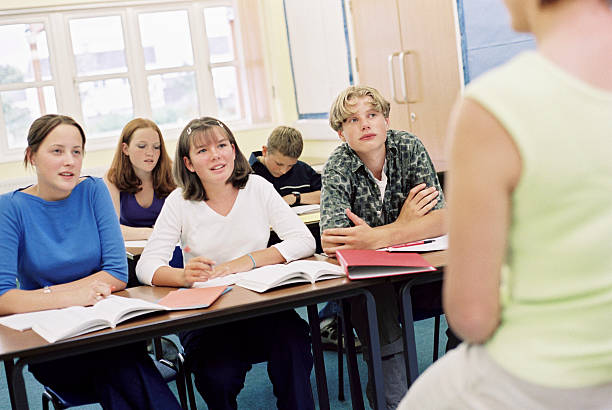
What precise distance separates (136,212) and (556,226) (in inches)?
123

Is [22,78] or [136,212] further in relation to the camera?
[22,78]

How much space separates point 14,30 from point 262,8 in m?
2.69

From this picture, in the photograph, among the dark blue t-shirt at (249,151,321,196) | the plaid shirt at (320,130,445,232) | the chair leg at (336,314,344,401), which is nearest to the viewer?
the plaid shirt at (320,130,445,232)

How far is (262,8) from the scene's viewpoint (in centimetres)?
778

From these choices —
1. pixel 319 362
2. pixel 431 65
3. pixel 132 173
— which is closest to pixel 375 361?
pixel 319 362

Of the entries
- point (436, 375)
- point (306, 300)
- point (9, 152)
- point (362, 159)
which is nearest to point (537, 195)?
point (436, 375)

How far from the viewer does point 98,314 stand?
1.76 metres

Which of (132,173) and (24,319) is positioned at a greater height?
(132,173)

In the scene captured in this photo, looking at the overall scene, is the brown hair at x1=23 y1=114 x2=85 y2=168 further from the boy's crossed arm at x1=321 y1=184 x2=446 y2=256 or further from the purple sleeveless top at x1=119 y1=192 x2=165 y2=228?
the purple sleeveless top at x1=119 y1=192 x2=165 y2=228

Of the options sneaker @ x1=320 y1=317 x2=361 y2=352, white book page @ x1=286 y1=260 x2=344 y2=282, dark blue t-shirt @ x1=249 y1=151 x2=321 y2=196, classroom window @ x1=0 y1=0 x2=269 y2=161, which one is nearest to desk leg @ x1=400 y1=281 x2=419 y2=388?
white book page @ x1=286 y1=260 x2=344 y2=282

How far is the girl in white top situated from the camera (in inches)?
84.2

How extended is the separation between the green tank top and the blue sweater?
1.75 m

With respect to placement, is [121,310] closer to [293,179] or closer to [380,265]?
[380,265]

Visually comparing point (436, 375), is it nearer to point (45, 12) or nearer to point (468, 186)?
point (468, 186)
